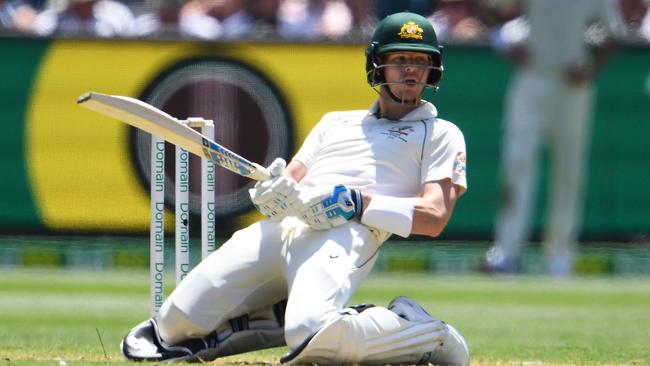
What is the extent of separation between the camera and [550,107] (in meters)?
12.9

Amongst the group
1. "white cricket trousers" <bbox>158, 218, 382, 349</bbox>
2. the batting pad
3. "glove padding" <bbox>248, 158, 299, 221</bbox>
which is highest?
"glove padding" <bbox>248, 158, 299, 221</bbox>

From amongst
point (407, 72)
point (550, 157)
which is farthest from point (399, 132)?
point (550, 157)

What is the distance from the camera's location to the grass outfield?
20.1ft

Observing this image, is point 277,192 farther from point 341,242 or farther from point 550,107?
point 550,107

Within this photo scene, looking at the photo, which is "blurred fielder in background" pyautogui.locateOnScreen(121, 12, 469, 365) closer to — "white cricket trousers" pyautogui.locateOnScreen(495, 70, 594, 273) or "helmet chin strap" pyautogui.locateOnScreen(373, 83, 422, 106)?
"helmet chin strap" pyautogui.locateOnScreen(373, 83, 422, 106)

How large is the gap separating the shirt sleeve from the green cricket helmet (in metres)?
0.25

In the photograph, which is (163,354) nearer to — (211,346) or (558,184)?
(211,346)

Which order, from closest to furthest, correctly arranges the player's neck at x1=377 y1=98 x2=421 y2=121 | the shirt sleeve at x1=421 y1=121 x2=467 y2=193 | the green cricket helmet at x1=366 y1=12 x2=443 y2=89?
1. the shirt sleeve at x1=421 y1=121 x2=467 y2=193
2. the green cricket helmet at x1=366 y1=12 x2=443 y2=89
3. the player's neck at x1=377 y1=98 x2=421 y2=121

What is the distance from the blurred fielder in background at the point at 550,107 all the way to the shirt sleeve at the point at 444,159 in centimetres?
702

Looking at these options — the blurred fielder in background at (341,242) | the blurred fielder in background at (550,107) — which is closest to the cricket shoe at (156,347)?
the blurred fielder in background at (341,242)

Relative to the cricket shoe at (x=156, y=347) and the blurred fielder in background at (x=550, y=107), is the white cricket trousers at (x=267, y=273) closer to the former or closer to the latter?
the cricket shoe at (x=156, y=347)

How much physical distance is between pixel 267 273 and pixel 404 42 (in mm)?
985

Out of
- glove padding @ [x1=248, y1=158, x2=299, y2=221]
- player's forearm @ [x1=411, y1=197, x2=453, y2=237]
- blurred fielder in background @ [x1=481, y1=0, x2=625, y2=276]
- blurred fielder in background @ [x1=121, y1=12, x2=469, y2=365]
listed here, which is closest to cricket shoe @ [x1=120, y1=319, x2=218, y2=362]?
blurred fielder in background @ [x1=121, y1=12, x2=469, y2=365]

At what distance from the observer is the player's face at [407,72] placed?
541 cm
